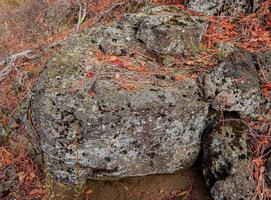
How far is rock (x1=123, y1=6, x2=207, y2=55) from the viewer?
4117mm

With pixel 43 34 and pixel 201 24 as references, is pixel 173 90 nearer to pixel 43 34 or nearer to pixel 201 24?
pixel 201 24

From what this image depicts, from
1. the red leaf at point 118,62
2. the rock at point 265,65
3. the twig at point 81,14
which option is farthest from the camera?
the twig at point 81,14

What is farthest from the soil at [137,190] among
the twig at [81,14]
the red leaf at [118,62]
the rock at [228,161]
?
the twig at [81,14]

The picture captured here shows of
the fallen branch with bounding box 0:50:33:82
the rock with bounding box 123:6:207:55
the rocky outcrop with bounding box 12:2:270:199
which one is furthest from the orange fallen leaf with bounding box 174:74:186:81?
the fallen branch with bounding box 0:50:33:82

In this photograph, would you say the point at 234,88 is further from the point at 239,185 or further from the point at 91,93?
the point at 91,93

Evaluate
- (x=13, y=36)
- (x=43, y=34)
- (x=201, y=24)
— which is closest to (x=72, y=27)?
(x=43, y=34)

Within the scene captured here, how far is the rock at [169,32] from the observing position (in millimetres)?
4117

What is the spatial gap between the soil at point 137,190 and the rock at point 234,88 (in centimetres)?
87

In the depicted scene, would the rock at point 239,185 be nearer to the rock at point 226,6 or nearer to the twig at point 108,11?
the rock at point 226,6

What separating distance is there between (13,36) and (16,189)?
2926 millimetres

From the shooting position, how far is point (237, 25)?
458 cm

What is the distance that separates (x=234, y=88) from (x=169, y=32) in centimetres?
91

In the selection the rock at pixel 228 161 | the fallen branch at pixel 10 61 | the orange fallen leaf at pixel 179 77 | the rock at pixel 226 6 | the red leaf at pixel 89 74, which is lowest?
the rock at pixel 228 161

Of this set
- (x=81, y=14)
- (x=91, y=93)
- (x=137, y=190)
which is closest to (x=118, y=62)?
(x=91, y=93)
